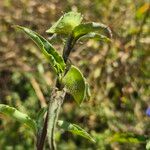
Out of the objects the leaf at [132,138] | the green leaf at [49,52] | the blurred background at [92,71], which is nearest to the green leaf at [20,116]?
the green leaf at [49,52]

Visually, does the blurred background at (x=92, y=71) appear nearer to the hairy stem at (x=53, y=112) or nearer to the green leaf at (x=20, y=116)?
the green leaf at (x=20, y=116)

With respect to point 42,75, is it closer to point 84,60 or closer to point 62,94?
point 84,60

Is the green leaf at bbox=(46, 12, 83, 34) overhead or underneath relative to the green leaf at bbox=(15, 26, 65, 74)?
overhead

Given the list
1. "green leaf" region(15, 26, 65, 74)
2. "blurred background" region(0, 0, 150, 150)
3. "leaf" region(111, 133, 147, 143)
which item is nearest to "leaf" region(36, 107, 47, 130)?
"green leaf" region(15, 26, 65, 74)

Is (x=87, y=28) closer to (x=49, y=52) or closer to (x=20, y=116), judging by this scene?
(x=49, y=52)

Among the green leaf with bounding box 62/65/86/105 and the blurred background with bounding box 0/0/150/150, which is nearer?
the green leaf with bounding box 62/65/86/105

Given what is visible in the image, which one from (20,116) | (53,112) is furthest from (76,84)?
(20,116)

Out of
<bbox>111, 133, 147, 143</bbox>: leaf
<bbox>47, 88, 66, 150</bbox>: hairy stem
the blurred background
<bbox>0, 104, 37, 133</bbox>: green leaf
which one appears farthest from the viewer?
the blurred background

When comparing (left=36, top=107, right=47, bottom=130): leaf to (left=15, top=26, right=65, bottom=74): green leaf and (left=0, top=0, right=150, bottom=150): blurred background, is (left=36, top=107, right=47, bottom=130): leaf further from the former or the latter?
(left=0, top=0, right=150, bottom=150): blurred background
